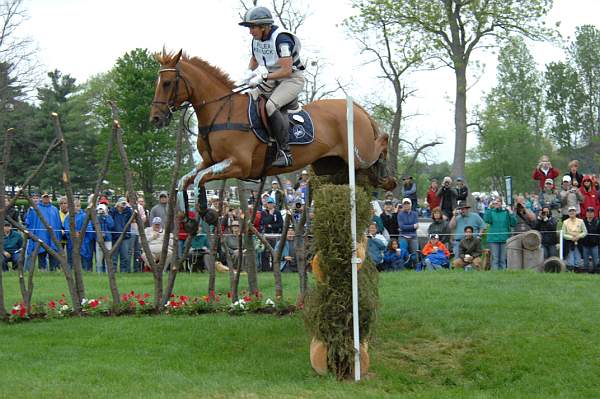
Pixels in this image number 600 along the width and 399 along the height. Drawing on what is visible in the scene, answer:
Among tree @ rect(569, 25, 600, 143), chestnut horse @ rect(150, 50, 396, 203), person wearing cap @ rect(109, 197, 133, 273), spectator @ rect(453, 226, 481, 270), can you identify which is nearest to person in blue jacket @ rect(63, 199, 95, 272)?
person wearing cap @ rect(109, 197, 133, 273)

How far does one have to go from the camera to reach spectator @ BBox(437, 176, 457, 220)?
1888cm

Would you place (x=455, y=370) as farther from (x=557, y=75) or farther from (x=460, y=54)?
(x=557, y=75)

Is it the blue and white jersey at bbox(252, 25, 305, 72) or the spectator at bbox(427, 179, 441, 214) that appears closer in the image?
the blue and white jersey at bbox(252, 25, 305, 72)

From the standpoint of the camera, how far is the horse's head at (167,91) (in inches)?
355

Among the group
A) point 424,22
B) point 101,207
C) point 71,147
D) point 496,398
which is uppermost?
point 424,22

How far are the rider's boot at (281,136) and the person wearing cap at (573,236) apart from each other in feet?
29.3

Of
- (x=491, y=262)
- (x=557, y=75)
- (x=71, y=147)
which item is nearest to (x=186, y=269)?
(x=491, y=262)

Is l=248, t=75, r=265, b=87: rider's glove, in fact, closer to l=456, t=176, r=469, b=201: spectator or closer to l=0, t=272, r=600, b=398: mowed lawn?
l=0, t=272, r=600, b=398: mowed lawn

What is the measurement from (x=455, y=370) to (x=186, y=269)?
1052 centimetres

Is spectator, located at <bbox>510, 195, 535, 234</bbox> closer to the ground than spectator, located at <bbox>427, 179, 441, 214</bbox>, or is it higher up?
closer to the ground

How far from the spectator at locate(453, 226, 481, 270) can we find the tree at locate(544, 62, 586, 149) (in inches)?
2095

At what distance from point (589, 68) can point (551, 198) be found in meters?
51.7

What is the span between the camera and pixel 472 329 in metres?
9.73

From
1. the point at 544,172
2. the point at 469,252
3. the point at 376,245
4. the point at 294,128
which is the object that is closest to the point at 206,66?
the point at 294,128
